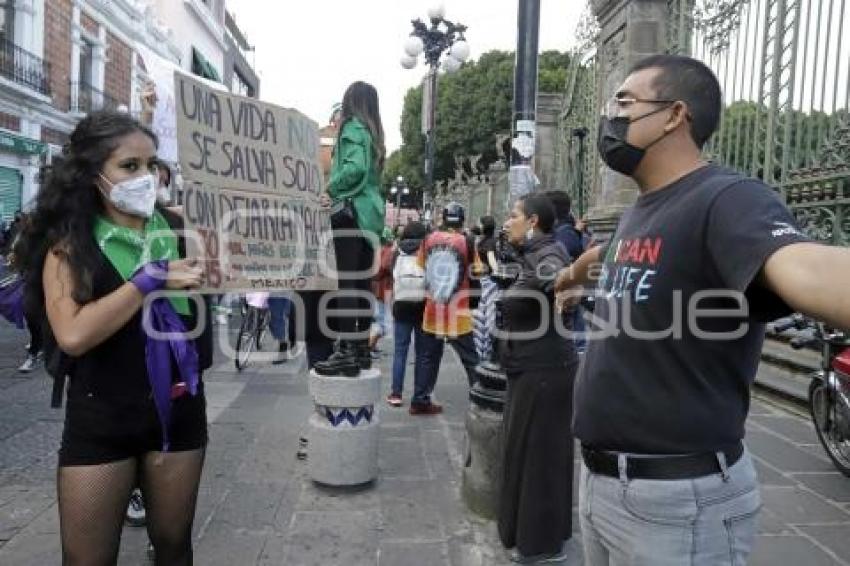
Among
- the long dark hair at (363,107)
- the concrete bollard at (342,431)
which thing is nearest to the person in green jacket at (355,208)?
the long dark hair at (363,107)

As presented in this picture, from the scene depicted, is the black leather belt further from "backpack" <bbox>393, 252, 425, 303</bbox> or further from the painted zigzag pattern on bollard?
"backpack" <bbox>393, 252, 425, 303</bbox>

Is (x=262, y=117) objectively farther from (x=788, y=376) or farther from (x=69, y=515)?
(x=788, y=376)

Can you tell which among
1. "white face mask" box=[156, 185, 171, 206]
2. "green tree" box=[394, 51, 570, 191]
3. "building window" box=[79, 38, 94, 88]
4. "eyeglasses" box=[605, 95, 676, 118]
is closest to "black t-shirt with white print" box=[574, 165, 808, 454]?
"eyeglasses" box=[605, 95, 676, 118]

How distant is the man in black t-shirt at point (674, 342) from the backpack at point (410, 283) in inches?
192

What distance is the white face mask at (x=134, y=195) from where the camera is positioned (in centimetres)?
244

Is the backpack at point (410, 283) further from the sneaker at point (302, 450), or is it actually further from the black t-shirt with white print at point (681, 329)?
the black t-shirt with white print at point (681, 329)

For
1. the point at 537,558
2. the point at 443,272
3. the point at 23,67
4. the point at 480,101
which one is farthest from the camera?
the point at 480,101

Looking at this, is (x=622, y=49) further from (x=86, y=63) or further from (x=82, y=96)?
(x=86, y=63)

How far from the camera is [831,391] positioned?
5.29 meters

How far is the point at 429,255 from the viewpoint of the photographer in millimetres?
6785

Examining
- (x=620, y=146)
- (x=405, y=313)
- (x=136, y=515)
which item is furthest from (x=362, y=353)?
(x=620, y=146)

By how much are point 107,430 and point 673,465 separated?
1.65 m

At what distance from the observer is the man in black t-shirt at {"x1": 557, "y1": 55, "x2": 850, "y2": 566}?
5.64 ft

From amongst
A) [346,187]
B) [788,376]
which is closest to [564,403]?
[346,187]
